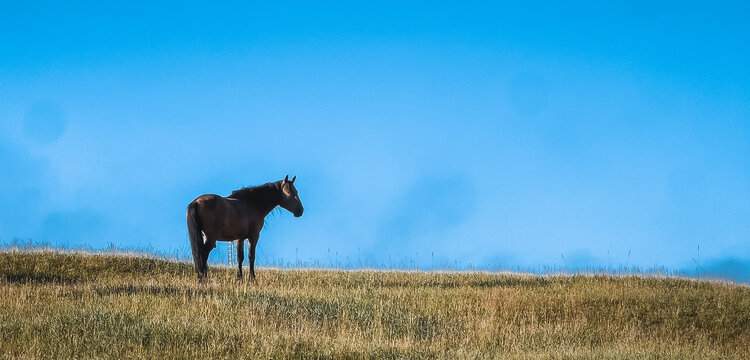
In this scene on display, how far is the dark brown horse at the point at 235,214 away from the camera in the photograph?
58.0ft

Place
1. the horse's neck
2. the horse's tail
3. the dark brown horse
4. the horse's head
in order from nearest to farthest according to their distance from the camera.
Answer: the horse's tail < the dark brown horse < the horse's neck < the horse's head

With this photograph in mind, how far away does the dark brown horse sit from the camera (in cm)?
1769

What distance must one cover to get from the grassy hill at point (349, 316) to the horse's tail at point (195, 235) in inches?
35.3

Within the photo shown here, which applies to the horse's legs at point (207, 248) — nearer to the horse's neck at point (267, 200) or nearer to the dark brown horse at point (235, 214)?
the dark brown horse at point (235, 214)

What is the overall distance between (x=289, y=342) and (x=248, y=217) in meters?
8.63

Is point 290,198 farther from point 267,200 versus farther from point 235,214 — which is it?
point 235,214

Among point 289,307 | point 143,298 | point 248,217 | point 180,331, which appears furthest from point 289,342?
point 248,217

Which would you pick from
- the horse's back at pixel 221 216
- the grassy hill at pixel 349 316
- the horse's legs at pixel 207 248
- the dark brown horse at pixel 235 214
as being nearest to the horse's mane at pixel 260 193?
the dark brown horse at pixel 235 214

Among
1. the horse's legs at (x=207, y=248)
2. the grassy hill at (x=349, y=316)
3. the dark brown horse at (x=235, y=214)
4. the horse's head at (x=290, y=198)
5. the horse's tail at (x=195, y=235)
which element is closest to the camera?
the grassy hill at (x=349, y=316)

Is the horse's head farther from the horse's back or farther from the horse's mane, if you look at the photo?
the horse's back

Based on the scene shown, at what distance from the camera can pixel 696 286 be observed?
69.9 feet

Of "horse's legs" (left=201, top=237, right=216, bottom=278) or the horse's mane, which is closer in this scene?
"horse's legs" (left=201, top=237, right=216, bottom=278)

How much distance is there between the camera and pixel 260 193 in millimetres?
19312

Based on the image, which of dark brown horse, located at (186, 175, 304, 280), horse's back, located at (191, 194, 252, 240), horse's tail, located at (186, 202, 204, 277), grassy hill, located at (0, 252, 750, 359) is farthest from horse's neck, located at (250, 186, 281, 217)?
grassy hill, located at (0, 252, 750, 359)
